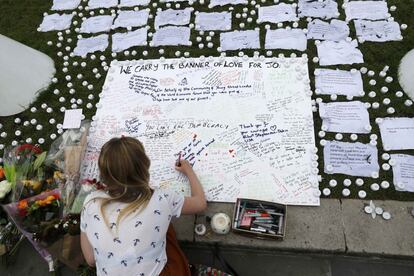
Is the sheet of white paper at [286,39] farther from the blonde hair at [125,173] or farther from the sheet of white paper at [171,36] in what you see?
the blonde hair at [125,173]

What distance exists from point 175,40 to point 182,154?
1.49 meters

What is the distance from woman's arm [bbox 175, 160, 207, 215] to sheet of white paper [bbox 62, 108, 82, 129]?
1.26 meters

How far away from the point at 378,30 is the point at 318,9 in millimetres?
679

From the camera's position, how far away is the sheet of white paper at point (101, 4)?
443 centimetres

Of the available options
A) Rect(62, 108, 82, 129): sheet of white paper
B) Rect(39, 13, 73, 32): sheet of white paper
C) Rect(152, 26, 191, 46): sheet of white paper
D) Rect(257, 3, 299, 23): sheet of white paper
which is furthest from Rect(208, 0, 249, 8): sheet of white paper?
Rect(62, 108, 82, 129): sheet of white paper

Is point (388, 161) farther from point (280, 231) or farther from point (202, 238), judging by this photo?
point (202, 238)

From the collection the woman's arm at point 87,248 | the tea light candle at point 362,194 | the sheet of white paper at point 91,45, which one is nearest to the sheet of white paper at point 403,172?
the tea light candle at point 362,194

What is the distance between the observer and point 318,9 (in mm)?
3844

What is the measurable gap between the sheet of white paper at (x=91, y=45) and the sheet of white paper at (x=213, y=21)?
1.13m

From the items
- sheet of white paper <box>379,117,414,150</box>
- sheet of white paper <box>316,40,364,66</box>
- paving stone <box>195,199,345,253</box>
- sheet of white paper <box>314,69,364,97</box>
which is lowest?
paving stone <box>195,199,345,253</box>

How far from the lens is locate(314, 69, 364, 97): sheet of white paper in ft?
10.7

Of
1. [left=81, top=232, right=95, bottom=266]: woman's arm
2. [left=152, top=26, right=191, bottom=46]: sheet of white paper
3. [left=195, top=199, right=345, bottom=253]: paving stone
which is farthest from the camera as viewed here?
[left=152, top=26, right=191, bottom=46]: sheet of white paper

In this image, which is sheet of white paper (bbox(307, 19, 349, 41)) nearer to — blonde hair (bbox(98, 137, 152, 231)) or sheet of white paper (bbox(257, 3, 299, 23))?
sheet of white paper (bbox(257, 3, 299, 23))

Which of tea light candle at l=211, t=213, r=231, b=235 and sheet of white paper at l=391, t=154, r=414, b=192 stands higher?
sheet of white paper at l=391, t=154, r=414, b=192
